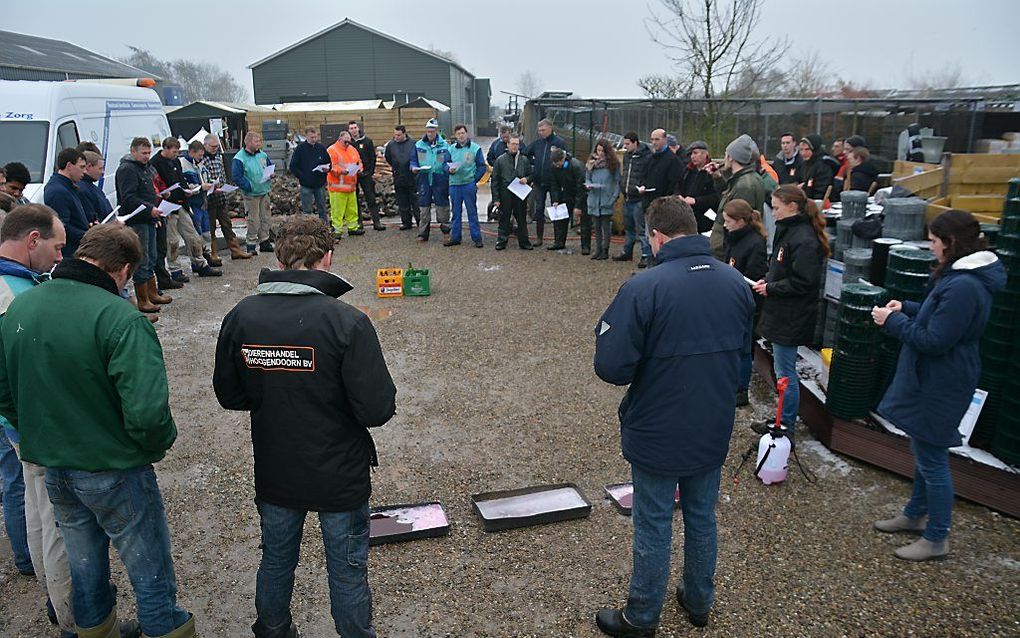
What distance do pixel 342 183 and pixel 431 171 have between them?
1594 mm

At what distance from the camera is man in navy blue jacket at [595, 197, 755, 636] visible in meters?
3.08

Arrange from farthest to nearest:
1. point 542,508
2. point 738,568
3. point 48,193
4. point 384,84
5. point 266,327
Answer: point 384,84 → point 48,193 → point 542,508 → point 738,568 → point 266,327

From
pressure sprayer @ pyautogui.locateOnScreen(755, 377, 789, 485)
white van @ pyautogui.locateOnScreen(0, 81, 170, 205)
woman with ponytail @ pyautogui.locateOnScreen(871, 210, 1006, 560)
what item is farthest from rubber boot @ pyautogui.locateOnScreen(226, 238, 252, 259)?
woman with ponytail @ pyautogui.locateOnScreen(871, 210, 1006, 560)

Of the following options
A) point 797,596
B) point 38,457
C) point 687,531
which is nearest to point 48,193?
point 38,457

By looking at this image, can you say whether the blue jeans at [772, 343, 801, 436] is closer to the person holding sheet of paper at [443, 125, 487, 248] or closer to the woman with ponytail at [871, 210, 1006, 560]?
the woman with ponytail at [871, 210, 1006, 560]

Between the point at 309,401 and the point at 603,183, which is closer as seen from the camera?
the point at 309,401

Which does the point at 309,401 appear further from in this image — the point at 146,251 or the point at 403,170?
the point at 403,170

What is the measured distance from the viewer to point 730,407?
3230mm

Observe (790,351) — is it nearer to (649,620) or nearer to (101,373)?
(649,620)

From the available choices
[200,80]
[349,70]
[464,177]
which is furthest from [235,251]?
[200,80]

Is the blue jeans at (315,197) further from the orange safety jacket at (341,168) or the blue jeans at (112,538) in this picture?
the blue jeans at (112,538)

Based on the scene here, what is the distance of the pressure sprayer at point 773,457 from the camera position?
475cm

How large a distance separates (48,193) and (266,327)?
544 cm

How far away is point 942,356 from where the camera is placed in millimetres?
3744
